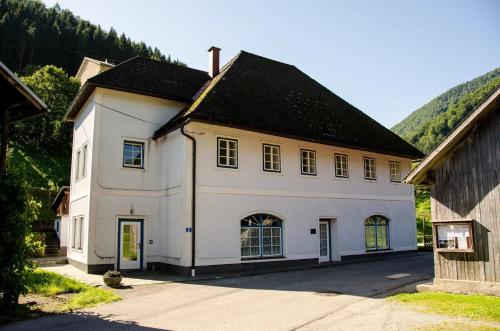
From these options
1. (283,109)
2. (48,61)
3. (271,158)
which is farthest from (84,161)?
(48,61)

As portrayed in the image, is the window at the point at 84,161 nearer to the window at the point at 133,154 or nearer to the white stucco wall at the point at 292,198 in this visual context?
the window at the point at 133,154

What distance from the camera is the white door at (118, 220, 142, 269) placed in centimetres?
1681

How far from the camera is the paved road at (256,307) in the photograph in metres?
7.96

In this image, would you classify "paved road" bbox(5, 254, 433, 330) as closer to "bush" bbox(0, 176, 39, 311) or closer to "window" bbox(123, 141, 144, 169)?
"bush" bbox(0, 176, 39, 311)

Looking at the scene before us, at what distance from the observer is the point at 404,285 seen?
12.1 metres

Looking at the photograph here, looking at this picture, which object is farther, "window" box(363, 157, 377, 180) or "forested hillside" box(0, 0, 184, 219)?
"forested hillside" box(0, 0, 184, 219)

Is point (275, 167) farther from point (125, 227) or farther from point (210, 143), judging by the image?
point (125, 227)

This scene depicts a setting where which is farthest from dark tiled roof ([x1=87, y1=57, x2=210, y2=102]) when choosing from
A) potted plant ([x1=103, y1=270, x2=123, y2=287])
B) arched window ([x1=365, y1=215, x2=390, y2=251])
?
arched window ([x1=365, y1=215, x2=390, y2=251])

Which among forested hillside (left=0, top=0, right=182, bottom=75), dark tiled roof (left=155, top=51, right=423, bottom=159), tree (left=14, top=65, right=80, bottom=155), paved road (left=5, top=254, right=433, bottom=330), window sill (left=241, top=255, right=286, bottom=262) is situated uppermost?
forested hillside (left=0, top=0, right=182, bottom=75)

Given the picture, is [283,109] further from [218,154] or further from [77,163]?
[77,163]

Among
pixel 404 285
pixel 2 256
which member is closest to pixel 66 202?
pixel 2 256

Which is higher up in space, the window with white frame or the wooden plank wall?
the window with white frame

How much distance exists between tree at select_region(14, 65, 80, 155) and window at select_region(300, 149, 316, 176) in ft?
120

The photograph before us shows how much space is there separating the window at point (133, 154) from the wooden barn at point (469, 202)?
11.2 meters
